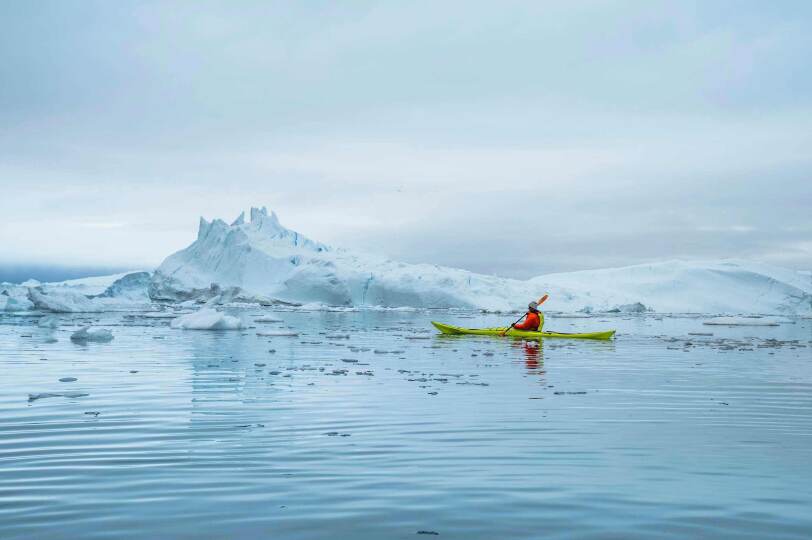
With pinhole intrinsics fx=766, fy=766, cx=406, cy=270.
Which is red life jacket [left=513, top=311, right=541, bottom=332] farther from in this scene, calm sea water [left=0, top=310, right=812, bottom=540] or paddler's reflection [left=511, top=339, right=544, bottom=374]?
calm sea water [left=0, top=310, right=812, bottom=540]

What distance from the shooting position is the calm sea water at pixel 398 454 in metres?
3.37

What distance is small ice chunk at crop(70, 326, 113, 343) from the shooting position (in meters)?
16.1

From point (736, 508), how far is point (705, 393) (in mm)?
5056

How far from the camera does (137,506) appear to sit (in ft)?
11.7

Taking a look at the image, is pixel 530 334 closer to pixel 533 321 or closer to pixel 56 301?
pixel 533 321

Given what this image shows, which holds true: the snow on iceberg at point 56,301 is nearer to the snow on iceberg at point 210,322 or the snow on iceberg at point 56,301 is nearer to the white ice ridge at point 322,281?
the white ice ridge at point 322,281

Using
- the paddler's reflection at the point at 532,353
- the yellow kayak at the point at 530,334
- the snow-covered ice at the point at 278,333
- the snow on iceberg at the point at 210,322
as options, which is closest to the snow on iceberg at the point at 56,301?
the snow on iceberg at the point at 210,322

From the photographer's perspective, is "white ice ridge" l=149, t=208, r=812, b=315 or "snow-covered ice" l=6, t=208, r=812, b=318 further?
"white ice ridge" l=149, t=208, r=812, b=315

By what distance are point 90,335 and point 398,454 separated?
13241mm

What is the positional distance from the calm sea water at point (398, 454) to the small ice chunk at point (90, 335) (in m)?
5.89

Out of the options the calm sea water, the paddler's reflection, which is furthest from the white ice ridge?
the calm sea water

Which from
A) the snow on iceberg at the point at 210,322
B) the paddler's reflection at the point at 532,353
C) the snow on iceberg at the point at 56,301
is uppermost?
the snow on iceberg at the point at 56,301

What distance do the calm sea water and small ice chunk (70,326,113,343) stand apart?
19.3 ft

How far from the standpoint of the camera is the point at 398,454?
190 inches
